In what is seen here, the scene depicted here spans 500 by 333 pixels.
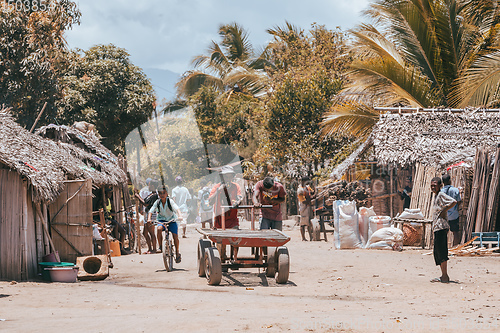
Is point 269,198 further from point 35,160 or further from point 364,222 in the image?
point 364,222

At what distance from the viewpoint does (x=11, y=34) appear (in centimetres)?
2178

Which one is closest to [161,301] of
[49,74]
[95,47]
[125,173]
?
[125,173]

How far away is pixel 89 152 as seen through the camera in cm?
1647

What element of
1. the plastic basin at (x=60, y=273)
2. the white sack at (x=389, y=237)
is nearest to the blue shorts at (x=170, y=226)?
the plastic basin at (x=60, y=273)

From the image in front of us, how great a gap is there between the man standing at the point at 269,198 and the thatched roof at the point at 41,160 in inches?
154

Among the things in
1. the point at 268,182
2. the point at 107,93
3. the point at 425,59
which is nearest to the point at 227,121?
the point at 107,93

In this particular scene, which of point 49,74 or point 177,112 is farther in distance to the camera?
point 177,112

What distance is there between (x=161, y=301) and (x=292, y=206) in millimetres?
23818

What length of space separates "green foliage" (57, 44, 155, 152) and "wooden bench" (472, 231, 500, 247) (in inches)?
802

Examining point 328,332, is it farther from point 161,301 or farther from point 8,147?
point 8,147

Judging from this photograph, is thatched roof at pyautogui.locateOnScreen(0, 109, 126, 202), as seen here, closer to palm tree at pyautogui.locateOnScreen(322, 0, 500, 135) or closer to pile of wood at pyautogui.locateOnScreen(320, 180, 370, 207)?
pile of wood at pyautogui.locateOnScreen(320, 180, 370, 207)

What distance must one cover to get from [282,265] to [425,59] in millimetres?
16722

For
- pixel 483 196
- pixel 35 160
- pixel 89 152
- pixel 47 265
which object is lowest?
pixel 47 265

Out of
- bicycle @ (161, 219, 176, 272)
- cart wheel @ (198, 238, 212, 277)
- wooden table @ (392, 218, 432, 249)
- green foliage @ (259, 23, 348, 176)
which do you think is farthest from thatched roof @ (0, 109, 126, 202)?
green foliage @ (259, 23, 348, 176)
